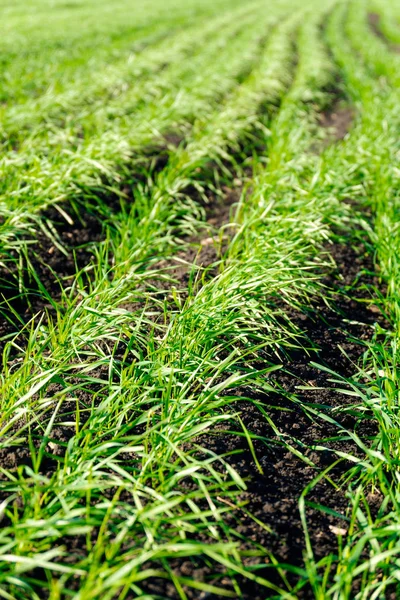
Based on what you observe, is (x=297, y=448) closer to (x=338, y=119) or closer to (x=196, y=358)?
(x=196, y=358)

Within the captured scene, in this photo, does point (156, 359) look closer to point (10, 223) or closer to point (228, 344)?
point (228, 344)

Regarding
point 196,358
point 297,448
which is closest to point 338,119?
point 196,358

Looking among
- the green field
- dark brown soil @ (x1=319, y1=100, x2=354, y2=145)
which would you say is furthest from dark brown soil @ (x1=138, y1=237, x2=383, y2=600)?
dark brown soil @ (x1=319, y1=100, x2=354, y2=145)

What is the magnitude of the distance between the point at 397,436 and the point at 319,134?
15.4 ft

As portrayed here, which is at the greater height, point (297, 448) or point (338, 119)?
point (338, 119)

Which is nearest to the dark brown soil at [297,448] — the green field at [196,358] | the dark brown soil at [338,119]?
the green field at [196,358]

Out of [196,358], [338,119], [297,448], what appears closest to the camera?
[297,448]

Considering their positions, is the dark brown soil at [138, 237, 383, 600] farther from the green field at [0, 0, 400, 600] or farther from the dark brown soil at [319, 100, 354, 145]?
the dark brown soil at [319, 100, 354, 145]

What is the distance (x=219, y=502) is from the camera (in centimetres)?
190

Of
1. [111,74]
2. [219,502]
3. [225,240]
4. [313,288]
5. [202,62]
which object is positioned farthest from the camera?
[202,62]

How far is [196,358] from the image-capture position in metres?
2.31

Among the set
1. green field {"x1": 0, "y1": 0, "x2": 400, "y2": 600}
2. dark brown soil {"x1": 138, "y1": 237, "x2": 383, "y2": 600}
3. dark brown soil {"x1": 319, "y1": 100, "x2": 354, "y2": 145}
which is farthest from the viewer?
dark brown soil {"x1": 319, "y1": 100, "x2": 354, "y2": 145}

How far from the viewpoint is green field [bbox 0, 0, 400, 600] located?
5.44 feet

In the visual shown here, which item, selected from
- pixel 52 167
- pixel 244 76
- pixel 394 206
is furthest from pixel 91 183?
pixel 244 76
